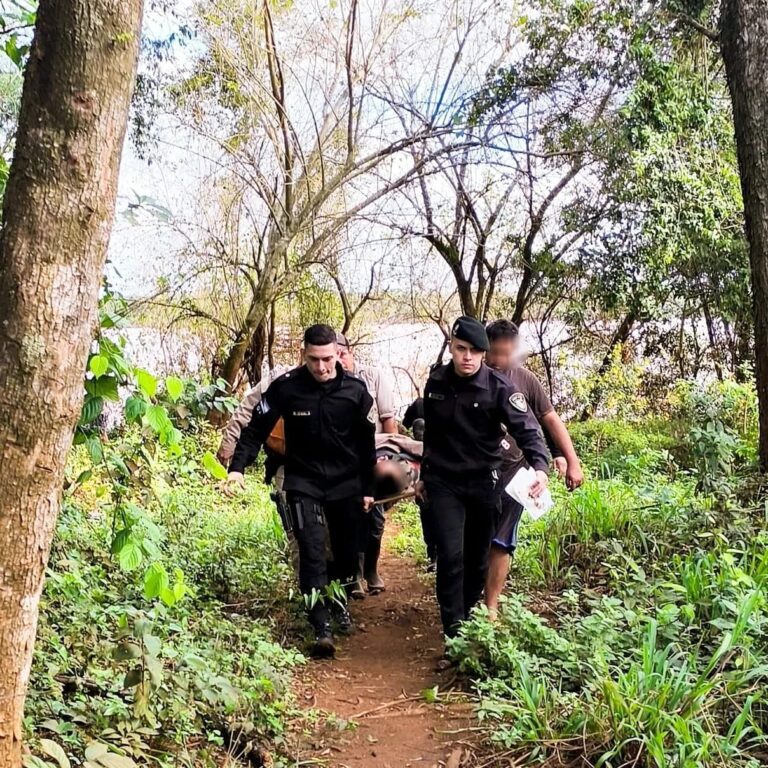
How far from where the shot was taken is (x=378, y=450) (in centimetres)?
571

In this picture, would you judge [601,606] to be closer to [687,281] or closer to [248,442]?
[248,442]

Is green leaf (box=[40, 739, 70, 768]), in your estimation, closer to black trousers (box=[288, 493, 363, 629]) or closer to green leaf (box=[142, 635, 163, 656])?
green leaf (box=[142, 635, 163, 656])

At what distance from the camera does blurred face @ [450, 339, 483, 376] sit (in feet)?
14.7

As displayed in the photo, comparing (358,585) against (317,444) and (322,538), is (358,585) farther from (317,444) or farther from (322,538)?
(317,444)

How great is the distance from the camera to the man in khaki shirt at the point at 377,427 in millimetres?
5816

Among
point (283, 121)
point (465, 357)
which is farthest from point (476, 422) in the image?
point (283, 121)

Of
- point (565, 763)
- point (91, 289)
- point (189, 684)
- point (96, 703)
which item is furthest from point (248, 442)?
point (91, 289)

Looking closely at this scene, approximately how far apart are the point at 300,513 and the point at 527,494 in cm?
138

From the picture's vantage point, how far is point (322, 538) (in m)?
4.85

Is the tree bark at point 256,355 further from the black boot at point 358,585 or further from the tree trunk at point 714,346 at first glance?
the black boot at point 358,585

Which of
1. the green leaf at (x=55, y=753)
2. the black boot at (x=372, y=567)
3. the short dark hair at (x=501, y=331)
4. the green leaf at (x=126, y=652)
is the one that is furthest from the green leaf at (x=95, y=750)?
the black boot at (x=372, y=567)

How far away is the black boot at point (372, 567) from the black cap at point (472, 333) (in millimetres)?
2094

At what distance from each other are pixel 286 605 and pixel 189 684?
1.84m

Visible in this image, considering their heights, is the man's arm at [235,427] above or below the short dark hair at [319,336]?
below
